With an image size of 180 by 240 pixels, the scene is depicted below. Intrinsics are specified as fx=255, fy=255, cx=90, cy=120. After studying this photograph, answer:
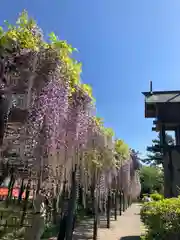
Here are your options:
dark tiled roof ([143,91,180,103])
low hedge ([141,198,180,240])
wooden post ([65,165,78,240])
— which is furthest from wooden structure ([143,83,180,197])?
low hedge ([141,198,180,240])

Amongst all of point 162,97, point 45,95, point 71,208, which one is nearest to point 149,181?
point 162,97

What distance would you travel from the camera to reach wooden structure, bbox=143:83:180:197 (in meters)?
10.5

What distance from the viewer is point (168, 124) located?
11727 mm

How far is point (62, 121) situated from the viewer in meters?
3.91

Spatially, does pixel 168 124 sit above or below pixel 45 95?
above

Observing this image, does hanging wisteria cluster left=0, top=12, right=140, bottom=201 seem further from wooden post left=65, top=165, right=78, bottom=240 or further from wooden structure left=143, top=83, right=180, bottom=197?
wooden structure left=143, top=83, right=180, bottom=197

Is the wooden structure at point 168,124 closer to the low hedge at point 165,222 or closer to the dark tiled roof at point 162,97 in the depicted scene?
the dark tiled roof at point 162,97

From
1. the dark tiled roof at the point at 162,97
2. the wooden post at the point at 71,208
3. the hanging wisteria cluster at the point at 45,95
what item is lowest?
the wooden post at the point at 71,208

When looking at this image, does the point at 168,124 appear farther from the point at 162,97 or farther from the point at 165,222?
the point at 165,222

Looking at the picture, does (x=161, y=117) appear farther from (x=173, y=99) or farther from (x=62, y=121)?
(x=62, y=121)

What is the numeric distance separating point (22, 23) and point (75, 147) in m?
2.22

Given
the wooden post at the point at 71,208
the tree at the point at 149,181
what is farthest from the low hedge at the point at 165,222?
the tree at the point at 149,181

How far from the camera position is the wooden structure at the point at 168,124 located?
10539 millimetres

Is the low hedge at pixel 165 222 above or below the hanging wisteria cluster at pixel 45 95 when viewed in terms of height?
below
